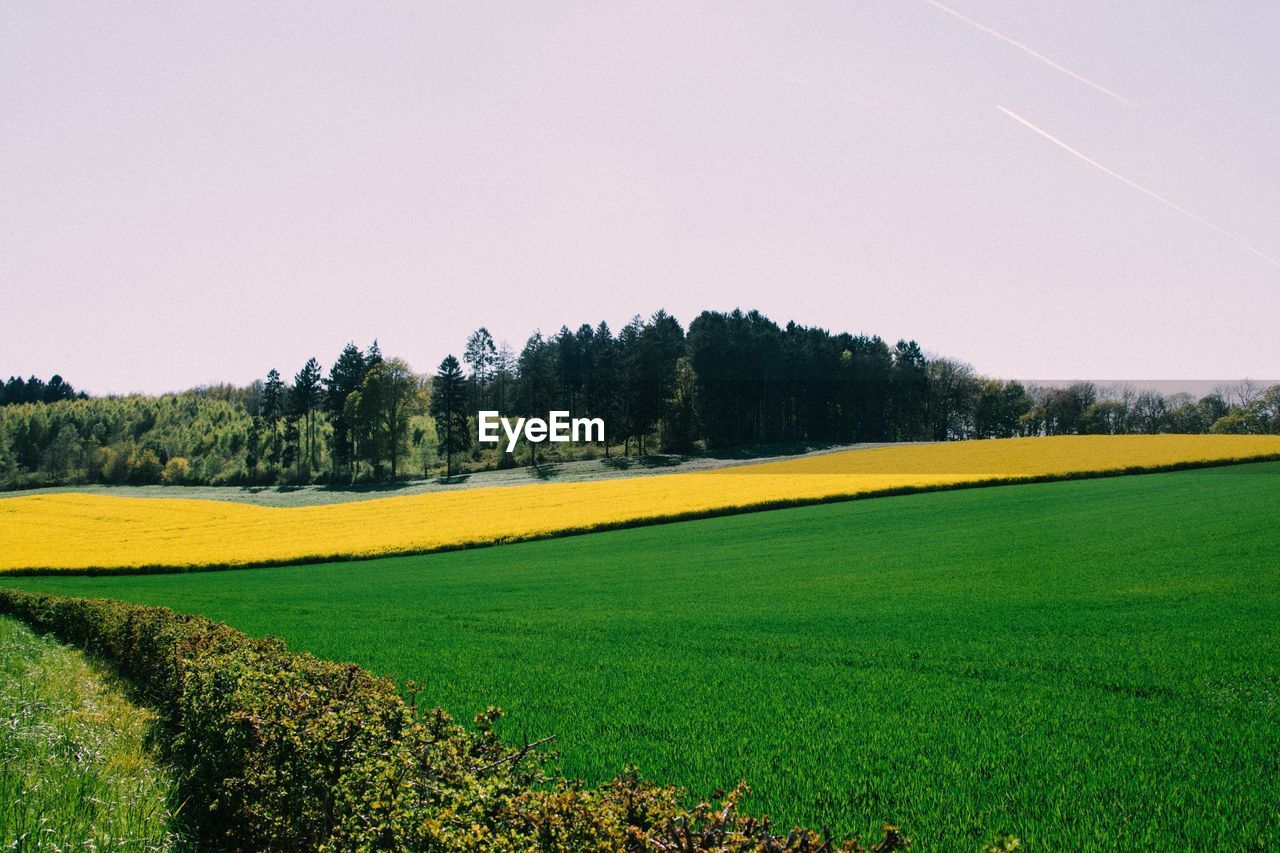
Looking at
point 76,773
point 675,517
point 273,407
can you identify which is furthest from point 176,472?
point 76,773

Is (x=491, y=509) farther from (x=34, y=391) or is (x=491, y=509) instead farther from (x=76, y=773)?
(x=34, y=391)

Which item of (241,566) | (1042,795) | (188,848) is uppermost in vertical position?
(1042,795)

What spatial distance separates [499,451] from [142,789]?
76.0 metres

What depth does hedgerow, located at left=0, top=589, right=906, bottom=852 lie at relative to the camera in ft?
10.8

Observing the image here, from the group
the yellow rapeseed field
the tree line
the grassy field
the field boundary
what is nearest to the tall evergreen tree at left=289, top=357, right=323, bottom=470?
the tree line

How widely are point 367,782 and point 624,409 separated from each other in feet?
270

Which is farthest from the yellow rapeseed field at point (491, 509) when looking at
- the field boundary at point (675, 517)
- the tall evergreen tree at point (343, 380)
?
the tall evergreen tree at point (343, 380)

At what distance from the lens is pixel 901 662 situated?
9.80m

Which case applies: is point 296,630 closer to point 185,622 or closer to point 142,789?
point 185,622

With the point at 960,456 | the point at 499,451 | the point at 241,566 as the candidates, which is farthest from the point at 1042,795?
the point at 499,451

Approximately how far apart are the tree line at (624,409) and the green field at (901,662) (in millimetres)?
56135

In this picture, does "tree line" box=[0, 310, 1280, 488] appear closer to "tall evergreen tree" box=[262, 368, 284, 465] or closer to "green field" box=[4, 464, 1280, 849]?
"tall evergreen tree" box=[262, 368, 284, 465]

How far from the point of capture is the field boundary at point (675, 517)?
29.5 meters

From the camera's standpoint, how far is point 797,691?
28.0 feet
